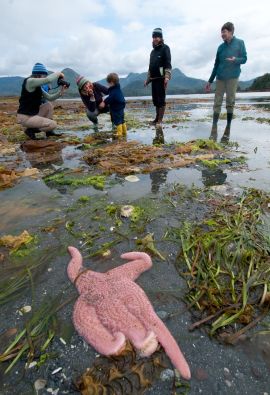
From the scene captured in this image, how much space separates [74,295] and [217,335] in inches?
49.5

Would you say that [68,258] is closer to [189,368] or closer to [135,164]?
[189,368]

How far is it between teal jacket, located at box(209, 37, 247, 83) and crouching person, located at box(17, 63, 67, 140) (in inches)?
211

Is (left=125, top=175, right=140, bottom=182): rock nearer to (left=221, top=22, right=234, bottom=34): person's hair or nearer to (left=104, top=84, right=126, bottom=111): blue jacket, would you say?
(left=104, top=84, right=126, bottom=111): blue jacket

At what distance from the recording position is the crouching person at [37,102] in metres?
8.42

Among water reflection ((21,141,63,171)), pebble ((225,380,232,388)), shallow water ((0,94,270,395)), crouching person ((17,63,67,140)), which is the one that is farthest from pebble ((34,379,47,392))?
crouching person ((17,63,67,140))

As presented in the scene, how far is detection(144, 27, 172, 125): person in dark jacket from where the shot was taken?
10.6m

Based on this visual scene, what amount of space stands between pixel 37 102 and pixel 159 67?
4.87 meters

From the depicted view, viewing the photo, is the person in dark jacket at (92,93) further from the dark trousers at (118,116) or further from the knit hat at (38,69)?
the knit hat at (38,69)

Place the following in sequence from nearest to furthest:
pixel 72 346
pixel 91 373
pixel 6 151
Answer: pixel 91 373 < pixel 72 346 < pixel 6 151

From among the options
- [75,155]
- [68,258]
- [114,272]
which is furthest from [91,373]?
[75,155]

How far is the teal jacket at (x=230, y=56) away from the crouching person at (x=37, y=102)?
5366mm

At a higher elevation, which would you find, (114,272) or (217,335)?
(114,272)

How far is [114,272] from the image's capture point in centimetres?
266

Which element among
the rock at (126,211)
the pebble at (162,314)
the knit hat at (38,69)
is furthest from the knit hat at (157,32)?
the pebble at (162,314)
